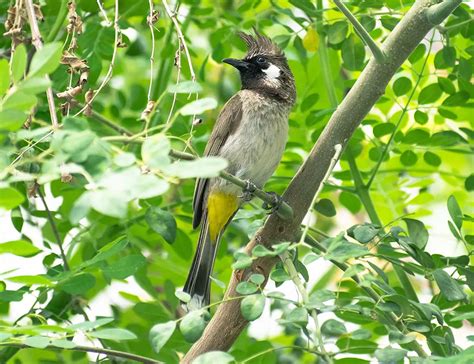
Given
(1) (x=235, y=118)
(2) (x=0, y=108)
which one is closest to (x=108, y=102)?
(1) (x=235, y=118)

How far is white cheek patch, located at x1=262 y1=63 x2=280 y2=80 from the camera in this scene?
9.44 ft

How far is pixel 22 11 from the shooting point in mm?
1910

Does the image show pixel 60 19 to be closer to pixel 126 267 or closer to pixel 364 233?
pixel 126 267

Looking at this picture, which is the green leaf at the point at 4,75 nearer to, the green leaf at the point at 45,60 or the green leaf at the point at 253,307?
the green leaf at the point at 45,60

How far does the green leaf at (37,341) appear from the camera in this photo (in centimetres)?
129

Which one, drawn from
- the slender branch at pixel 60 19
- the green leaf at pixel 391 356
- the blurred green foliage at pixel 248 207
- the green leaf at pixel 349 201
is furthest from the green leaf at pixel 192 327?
the green leaf at pixel 349 201

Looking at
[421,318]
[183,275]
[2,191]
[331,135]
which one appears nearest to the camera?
[2,191]

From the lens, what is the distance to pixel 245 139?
9.07 ft

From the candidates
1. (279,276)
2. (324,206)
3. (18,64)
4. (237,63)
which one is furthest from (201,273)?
(18,64)

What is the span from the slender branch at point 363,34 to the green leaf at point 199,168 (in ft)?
1.93

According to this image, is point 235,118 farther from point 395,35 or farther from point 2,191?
point 2,191

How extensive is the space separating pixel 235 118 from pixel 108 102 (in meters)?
0.42

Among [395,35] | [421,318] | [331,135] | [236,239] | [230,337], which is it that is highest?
[395,35]

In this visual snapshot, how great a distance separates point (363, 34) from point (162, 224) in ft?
1.76
